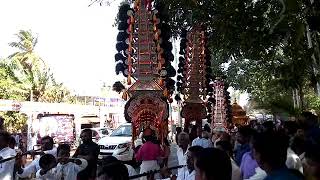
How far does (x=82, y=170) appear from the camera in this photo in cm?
626

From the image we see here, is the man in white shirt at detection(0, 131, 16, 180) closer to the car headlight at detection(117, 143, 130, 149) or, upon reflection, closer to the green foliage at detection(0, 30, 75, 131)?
the car headlight at detection(117, 143, 130, 149)

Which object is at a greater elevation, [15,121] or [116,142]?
[15,121]

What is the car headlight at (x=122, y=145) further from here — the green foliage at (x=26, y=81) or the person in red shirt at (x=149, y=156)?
the green foliage at (x=26, y=81)

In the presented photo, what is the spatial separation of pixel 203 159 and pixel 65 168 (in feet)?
10.8

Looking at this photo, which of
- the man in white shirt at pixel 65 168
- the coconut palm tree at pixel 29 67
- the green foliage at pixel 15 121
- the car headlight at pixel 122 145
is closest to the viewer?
the man in white shirt at pixel 65 168

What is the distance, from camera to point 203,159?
3146 mm

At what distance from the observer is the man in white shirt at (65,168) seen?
5947mm

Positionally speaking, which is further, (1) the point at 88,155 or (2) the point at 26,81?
(2) the point at 26,81

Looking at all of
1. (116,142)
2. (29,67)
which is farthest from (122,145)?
(29,67)

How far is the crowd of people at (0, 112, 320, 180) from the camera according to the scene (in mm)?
3172

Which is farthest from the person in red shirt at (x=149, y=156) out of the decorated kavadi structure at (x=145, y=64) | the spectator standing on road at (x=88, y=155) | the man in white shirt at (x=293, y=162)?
the man in white shirt at (x=293, y=162)

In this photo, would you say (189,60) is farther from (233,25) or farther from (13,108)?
(13,108)

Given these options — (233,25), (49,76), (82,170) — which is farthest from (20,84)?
(82,170)

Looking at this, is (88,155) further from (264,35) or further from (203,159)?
(264,35)
